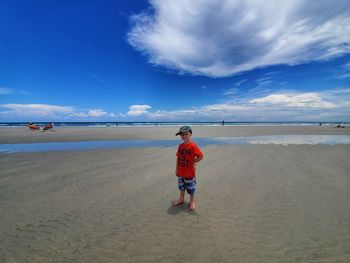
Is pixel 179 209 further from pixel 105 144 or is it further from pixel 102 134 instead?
pixel 102 134

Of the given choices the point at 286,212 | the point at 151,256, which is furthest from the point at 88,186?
the point at 286,212

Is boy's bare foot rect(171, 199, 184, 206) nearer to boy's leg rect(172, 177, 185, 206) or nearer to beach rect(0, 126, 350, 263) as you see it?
boy's leg rect(172, 177, 185, 206)

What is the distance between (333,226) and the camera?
382 cm

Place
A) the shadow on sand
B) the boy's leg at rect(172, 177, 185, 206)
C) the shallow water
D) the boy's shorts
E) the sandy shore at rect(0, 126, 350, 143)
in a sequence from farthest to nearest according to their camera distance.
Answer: the sandy shore at rect(0, 126, 350, 143)
the shallow water
the boy's leg at rect(172, 177, 185, 206)
the boy's shorts
the shadow on sand

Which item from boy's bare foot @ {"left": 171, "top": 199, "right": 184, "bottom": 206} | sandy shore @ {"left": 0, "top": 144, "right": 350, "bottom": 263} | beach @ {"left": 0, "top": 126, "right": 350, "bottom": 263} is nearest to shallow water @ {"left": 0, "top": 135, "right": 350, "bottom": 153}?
sandy shore @ {"left": 0, "top": 144, "right": 350, "bottom": 263}

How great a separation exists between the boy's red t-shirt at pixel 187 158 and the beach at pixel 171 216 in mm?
872

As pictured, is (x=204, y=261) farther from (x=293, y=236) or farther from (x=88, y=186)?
(x=88, y=186)

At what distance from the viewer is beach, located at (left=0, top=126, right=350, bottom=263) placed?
10.3 ft

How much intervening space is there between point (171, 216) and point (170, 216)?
0.02 meters

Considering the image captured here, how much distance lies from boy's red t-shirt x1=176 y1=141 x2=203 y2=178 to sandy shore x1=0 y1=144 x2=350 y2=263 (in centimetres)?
87

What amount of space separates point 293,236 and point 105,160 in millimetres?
8286

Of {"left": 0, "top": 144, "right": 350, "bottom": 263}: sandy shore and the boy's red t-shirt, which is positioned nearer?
{"left": 0, "top": 144, "right": 350, "bottom": 263}: sandy shore

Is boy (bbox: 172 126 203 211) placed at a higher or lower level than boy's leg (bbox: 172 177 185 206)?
higher

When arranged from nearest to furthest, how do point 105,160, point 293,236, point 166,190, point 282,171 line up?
1. point 293,236
2. point 166,190
3. point 282,171
4. point 105,160
